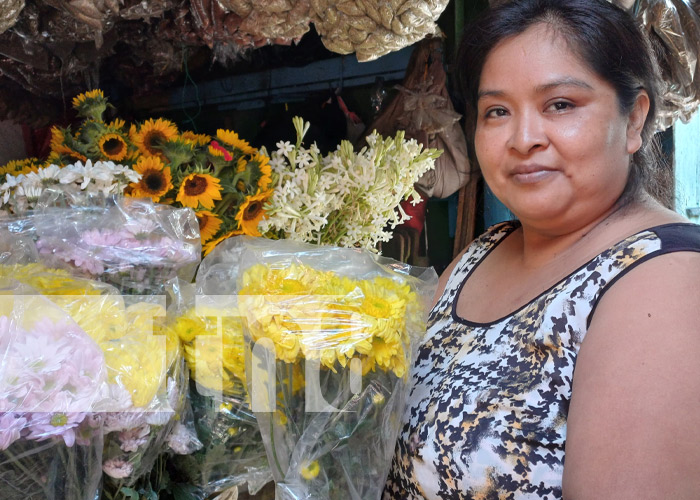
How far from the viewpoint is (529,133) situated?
3.44ft

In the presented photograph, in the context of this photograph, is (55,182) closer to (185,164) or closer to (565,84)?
(185,164)

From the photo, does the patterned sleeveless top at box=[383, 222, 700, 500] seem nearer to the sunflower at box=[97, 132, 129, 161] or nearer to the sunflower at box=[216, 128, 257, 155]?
the sunflower at box=[216, 128, 257, 155]

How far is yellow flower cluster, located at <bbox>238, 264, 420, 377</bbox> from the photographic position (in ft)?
2.79

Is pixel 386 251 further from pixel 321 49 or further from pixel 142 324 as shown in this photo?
pixel 142 324

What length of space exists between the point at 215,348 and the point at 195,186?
0.45 metres

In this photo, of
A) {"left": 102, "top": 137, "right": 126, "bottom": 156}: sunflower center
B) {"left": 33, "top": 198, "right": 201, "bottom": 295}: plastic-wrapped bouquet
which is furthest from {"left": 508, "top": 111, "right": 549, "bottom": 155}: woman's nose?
{"left": 102, "top": 137, "right": 126, "bottom": 156}: sunflower center

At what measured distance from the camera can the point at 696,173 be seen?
2850mm

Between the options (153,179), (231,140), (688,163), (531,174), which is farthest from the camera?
(688,163)

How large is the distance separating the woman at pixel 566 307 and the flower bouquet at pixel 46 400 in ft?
1.71

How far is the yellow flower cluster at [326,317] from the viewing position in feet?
2.79

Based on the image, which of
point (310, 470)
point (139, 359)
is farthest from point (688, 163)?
point (139, 359)

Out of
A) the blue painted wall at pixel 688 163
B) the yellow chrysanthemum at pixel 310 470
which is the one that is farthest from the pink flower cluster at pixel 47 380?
the blue painted wall at pixel 688 163

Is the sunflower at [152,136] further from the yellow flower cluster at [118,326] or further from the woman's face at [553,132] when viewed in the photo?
the woman's face at [553,132]

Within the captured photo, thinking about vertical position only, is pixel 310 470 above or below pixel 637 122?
below
